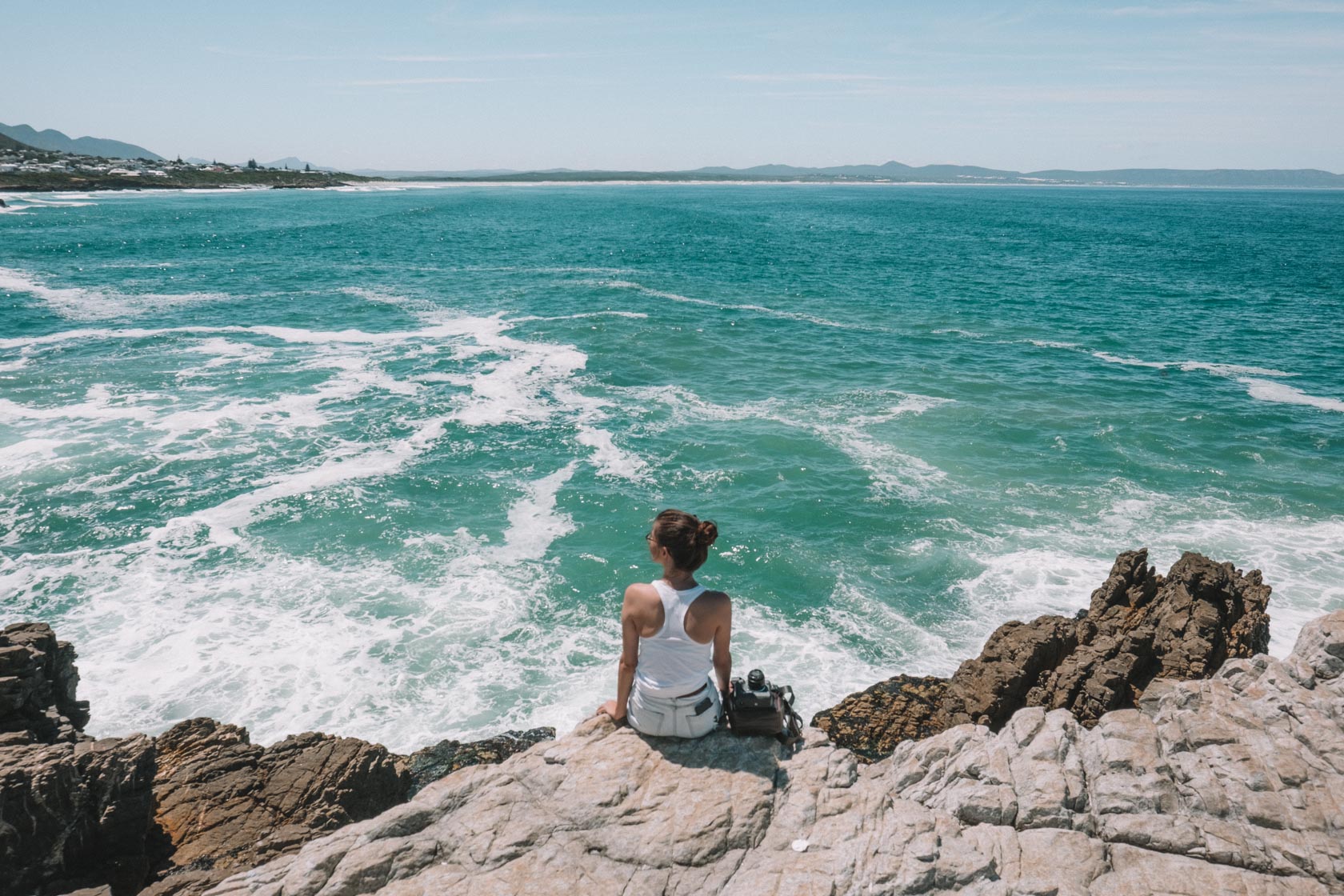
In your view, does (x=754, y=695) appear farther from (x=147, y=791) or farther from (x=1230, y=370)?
(x=1230, y=370)

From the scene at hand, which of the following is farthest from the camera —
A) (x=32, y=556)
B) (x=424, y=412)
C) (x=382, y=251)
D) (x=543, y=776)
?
(x=382, y=251)

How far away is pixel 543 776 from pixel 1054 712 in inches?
238

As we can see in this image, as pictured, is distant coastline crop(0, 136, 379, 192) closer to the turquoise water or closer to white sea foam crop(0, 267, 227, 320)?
white sea foam crop(0, 267, 227, 320)

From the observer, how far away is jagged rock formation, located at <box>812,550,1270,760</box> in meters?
11.6

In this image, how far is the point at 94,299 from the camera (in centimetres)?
4828

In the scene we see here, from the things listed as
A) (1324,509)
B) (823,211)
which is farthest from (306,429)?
(823,211)

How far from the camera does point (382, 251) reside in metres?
77.2

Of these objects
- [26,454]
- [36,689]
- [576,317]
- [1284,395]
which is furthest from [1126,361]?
[26,454]

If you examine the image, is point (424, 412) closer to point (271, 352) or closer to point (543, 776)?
point (271, 352)

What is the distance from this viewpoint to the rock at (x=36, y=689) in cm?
952

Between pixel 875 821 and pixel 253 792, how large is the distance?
8333 millimetres

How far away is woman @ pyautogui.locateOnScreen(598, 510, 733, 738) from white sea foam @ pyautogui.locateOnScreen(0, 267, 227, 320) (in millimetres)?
50039

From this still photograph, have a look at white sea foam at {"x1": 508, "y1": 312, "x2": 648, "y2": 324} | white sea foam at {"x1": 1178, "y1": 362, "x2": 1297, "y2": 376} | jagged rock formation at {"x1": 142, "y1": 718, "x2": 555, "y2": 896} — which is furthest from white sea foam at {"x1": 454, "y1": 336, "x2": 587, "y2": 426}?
white sea foam at {"x1": 1178, "y1": 362, "x2": 1297, "y2": 376}

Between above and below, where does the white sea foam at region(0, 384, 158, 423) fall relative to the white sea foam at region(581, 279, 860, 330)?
below
